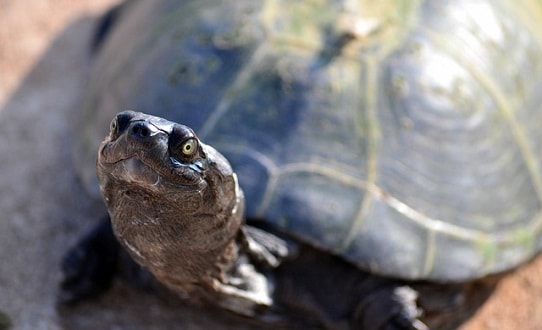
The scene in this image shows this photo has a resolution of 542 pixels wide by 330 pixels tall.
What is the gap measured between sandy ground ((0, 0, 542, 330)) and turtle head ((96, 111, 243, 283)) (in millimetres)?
609

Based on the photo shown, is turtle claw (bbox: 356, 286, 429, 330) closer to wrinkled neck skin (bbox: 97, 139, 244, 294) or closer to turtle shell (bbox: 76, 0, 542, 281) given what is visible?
turtle shell (bbox: 76, 0, 542, 281)

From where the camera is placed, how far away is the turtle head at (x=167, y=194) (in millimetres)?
1853

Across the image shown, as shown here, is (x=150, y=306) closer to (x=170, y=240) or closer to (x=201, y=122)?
(x=201, y=122)

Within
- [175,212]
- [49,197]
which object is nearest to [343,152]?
[175,212]

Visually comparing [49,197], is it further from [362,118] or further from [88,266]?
[362,118]

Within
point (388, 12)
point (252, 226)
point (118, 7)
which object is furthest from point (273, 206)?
point (118, 7)

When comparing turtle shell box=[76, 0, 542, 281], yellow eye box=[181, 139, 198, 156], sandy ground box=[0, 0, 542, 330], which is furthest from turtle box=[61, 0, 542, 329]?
yellow eye box=[181, 139, 198, 156]

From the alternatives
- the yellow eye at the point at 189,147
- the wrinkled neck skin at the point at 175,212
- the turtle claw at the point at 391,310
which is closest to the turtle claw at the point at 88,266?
the wrinkled neck skin at the point at 175,212

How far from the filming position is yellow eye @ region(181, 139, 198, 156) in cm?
187

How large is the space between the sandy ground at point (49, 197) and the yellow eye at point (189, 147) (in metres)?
1.14

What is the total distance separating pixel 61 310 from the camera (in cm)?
289

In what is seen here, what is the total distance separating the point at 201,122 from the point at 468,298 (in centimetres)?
114

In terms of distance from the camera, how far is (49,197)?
3.31 metres

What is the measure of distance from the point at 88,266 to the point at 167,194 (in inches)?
41.1
